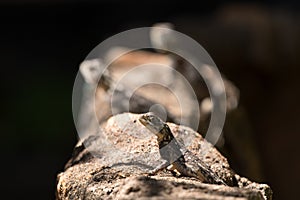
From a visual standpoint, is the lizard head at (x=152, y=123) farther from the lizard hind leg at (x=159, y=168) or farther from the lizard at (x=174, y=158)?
the lizard hind leg at (x=159, y=168)

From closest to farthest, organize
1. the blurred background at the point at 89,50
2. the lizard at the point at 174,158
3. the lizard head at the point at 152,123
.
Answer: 1. the lizard at the point at 174,158
2. the lizard head at the point at 152,123
3. the blurred background at the point at 89,50

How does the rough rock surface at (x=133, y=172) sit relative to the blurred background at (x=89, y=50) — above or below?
above

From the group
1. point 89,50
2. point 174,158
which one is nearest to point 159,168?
point 174,158

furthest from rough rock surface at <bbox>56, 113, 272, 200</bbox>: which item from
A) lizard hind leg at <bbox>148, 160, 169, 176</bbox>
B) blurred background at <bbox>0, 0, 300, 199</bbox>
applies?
blurred background at <bbox>0, 0, 300, 199</bbox>

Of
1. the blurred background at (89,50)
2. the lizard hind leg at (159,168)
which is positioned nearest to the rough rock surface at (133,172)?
the lizard hind leg at (159,168)

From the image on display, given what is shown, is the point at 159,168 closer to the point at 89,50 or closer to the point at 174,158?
the point at 174,158

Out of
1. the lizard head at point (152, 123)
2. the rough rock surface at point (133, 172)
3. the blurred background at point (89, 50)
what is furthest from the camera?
the blurred background at point (89, 50)

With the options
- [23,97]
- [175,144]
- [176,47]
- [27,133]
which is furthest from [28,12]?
[175,144]

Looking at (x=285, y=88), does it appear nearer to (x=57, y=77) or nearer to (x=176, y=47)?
(x=176, y=47)
